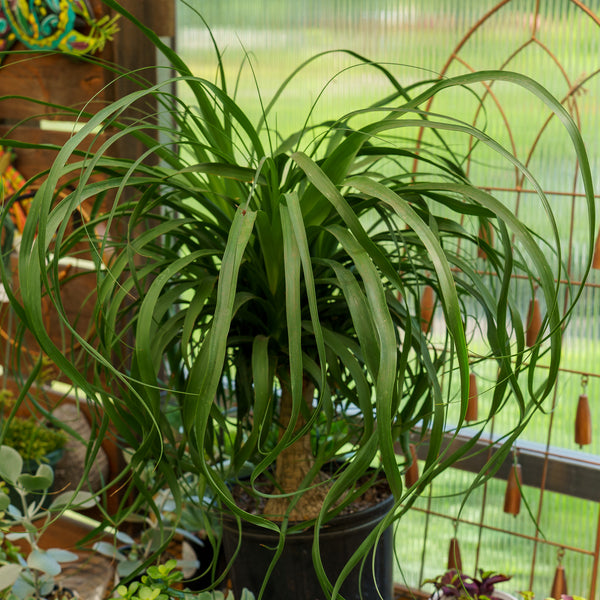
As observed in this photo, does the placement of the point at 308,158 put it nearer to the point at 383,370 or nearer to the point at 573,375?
the point at 383,370

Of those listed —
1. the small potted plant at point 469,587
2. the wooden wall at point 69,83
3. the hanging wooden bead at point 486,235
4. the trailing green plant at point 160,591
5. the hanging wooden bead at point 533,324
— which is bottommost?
the small potted plant at point 469,587

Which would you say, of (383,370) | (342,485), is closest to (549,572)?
(342,485)

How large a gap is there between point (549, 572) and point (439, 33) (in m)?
0.96

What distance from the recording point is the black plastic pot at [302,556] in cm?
99

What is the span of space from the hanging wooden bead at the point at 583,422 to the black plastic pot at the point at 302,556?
1.19 ft

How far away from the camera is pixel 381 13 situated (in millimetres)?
1326

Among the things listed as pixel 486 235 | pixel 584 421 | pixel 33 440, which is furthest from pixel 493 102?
pixel 33 440

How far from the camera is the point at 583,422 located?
1212mm

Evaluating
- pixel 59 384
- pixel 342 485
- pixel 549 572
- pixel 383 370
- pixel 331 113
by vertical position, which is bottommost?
pixel 549 572

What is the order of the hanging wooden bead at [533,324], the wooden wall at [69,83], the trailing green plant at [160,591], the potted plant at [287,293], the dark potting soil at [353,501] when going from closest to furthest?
1. the potted plant at [287,293]
2. the trailing green plant at [160,591]
3. the dark potting soil at [353,501]
4. the hanging wooden bead at [533,324]
5. the wooden wall at [69,83]

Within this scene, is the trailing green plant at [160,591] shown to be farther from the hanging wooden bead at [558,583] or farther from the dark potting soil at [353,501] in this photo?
the hanging wooden bead at [558,583]

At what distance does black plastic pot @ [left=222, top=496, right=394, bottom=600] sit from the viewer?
994mm

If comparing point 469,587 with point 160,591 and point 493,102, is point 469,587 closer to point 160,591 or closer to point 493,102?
point 160,591

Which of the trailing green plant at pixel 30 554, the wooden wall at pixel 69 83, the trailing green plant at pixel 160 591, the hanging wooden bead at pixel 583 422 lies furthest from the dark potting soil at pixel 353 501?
the wooden wall at pixel 69 83
